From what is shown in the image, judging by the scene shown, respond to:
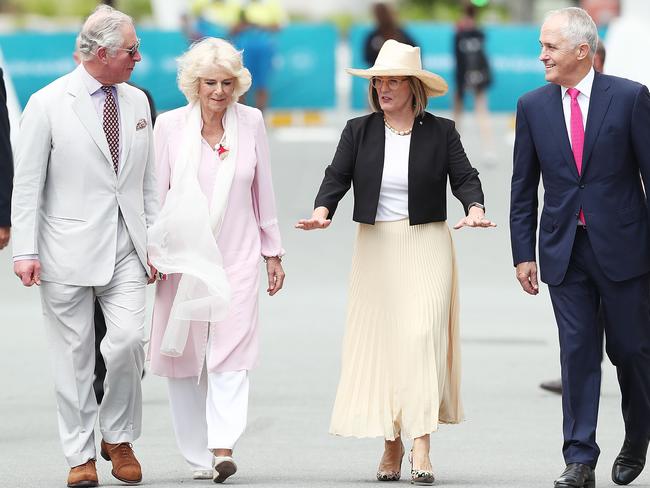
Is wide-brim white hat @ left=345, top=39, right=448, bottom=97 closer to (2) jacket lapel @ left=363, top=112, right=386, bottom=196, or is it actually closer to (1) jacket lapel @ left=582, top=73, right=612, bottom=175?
(2) jacket lapel @ left=363, top=112, right=386, bottom=196

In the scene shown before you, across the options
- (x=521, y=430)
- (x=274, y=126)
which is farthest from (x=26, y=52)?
(x=521, y=430)

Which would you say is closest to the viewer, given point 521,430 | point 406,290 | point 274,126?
point 406,290

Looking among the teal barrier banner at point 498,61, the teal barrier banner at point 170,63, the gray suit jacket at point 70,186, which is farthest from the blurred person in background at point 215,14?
the gray suit jacket at point 70,186

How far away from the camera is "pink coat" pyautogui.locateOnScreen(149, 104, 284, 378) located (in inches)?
303

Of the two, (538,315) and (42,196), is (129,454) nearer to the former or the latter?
(42,196)

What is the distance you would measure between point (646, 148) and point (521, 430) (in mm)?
2383

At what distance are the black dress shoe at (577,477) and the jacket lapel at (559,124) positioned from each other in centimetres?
123

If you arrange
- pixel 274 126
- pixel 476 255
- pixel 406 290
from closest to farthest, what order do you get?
pixel 406 290 < pixel 476 255 < pixel 274 126

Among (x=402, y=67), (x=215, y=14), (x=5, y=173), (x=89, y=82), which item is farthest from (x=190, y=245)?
(x=215, y=14)

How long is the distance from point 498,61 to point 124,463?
1831 centimetres

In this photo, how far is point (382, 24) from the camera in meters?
21.3

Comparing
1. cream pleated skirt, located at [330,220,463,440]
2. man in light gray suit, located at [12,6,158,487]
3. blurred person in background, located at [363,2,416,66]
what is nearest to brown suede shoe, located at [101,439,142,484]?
man in light gray suit, located at [12,6,158,487]

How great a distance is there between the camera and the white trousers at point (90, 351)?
292 inches

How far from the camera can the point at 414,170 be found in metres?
7.56
